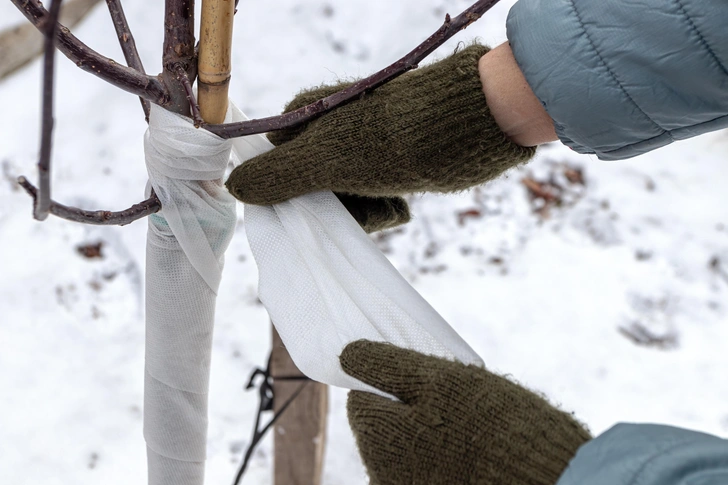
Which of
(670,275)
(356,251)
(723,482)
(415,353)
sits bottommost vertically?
(723,482)

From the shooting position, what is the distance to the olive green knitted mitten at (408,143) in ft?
2.46

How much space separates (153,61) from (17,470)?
1841 millimetres

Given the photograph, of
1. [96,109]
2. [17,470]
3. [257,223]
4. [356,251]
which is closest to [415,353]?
[356,251]

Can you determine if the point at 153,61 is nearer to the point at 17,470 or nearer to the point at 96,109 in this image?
the point at 96,109

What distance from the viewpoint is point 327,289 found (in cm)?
83

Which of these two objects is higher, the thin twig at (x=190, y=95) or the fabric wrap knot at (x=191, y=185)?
the thin twig at (x=190, y=95)

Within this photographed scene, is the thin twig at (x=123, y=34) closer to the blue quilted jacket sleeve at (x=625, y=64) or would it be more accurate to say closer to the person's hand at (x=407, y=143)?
the person's hand at (x=407, y=143)

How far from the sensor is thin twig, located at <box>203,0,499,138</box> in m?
0.72

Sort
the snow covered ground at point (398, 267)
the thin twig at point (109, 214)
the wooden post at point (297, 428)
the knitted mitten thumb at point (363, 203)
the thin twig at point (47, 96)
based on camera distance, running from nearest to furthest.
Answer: the thin twig at point (47, 96)
the thin twig at point (109, 214)
the knitted mitten thumb at point (363, 203)
the wooden post at point (297, 428)
the snow covered ground at point (398, 267)

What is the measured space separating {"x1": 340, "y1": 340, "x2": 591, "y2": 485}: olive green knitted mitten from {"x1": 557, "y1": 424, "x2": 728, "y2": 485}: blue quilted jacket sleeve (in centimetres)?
4

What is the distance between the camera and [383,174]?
0.78 m

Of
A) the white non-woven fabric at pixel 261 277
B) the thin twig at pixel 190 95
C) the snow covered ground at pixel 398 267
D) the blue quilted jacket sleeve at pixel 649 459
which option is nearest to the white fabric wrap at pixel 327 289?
the white non-woven fabric at pixel 261 277

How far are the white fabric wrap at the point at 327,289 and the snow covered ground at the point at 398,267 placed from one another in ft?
4.00

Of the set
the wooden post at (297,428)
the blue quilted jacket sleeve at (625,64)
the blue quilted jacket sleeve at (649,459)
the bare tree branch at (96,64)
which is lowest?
the blue quilted jacket sleeve at (649,459)
